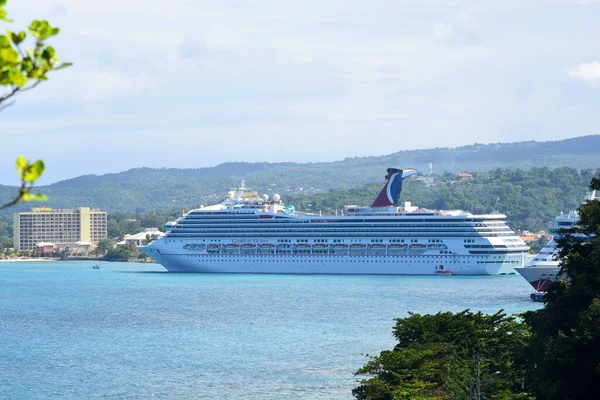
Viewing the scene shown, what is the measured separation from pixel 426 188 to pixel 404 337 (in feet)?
538

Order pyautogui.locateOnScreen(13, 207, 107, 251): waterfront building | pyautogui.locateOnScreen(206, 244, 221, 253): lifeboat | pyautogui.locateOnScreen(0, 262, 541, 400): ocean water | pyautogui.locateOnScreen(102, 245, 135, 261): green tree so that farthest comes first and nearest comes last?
pyautogui.locateOnScreen(13, 207, 107, 251): waterfront building, pyautogui.locateOnScreen(102, 245, 135, 261): green tree, pyautogui.locateOnScreen(206, 244, 221, 253): lifeboat, pyautogui.locateOnScreen(0, 262, 541, 400): ocean water

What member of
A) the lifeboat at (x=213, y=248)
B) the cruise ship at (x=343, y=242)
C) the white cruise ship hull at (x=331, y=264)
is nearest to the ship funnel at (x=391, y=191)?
the cruise ship at (x=343, y=242)

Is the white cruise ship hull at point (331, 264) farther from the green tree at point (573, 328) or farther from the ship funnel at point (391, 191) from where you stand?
the green tree at point (573, 328)

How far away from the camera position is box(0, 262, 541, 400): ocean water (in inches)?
1161

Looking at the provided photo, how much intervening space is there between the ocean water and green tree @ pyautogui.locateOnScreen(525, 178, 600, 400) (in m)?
6.86

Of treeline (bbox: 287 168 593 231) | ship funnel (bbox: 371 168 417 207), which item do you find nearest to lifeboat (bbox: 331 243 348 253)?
ship funnel (bbox: 371 168 417 207)

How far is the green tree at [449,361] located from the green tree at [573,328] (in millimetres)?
1407

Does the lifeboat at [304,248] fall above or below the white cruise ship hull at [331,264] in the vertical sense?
above

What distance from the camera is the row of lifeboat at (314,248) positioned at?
78.6 metres

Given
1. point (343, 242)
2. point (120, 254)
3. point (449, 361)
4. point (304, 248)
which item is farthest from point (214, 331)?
point (120, 254)

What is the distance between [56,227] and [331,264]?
95.2 metres

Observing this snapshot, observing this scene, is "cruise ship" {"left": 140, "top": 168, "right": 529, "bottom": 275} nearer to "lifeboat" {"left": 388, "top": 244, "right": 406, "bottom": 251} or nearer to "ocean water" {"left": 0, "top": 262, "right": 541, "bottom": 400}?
"lifeboat" {"left": 388, "top": 244, "right": 406, "bottom": 251}

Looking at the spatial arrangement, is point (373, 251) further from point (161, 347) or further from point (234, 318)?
point (161, 347)

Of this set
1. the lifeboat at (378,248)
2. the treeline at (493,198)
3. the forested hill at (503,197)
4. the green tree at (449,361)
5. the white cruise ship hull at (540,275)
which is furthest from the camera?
the treeline at (493,198)
